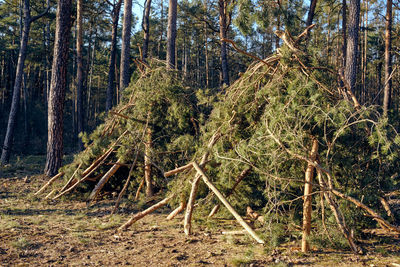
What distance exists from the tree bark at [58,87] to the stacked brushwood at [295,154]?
128 inches

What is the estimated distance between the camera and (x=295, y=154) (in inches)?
131

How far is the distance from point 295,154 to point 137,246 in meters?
2.07

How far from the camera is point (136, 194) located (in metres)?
6.03


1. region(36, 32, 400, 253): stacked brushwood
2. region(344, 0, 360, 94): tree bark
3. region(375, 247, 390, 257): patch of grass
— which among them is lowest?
region(375, 247, 390, 257): patch of grass

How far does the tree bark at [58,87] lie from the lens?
25.9 feet

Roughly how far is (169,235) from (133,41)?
2460 cm

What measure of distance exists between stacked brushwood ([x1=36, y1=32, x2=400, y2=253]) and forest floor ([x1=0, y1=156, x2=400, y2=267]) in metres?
0.19

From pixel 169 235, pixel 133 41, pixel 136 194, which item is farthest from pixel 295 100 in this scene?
pixel 133 41

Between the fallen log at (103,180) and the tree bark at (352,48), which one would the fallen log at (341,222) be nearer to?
the fallen log at (103,180)

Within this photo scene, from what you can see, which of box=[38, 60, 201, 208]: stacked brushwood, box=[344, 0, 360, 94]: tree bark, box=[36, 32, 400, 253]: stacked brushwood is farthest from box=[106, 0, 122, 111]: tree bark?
box=[344, 0, 360, 94]: tree bark

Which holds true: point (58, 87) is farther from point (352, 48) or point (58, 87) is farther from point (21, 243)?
point (352, 48)

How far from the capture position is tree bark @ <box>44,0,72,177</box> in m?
7.91

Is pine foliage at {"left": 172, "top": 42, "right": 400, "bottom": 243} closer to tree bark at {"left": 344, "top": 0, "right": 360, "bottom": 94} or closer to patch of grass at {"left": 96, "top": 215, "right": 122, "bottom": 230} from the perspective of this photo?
patch of grass at {"left": 96, "top": 215, "right": 122, "bottom": 230}

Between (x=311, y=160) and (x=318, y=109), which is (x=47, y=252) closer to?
(x=311, y=160)
